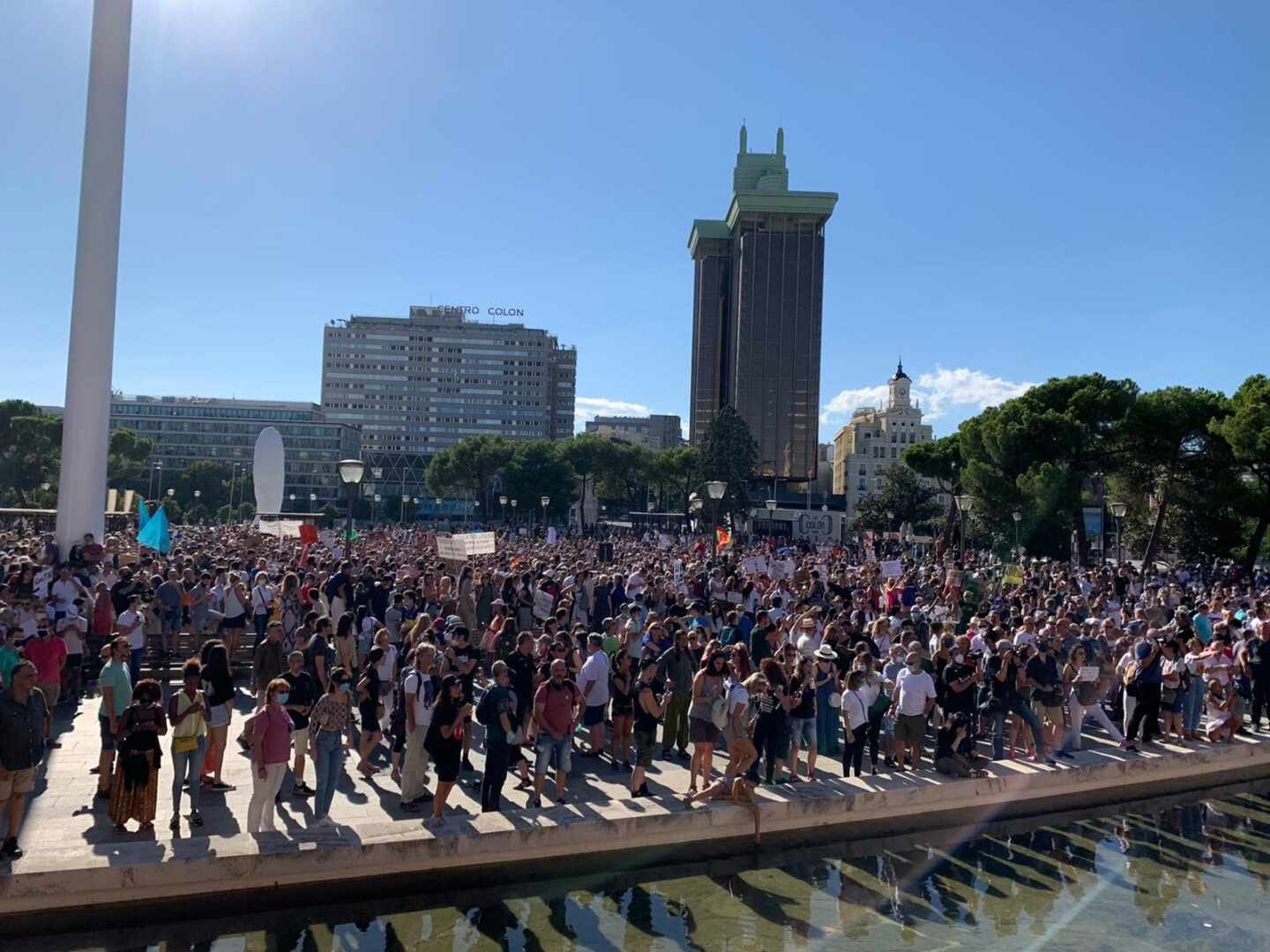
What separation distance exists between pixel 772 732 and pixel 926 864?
2009 mm

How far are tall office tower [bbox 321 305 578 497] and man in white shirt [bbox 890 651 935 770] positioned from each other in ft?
441

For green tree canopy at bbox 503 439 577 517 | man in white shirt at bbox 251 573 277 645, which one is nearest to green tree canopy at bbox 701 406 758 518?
green tree canopy at bbox 503 439 577 517

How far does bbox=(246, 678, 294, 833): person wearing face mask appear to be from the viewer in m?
7.97

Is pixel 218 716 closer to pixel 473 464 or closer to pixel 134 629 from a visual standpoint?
pixel 134 629

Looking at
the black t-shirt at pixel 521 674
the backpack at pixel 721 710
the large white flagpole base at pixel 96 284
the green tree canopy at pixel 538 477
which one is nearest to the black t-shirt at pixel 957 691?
the backpack at pixel 721 710

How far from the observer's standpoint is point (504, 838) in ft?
28.2

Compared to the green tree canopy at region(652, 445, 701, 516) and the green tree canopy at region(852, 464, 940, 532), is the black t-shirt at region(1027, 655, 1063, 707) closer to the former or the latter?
the green tree canopy at region(852, 464, 940, 532)

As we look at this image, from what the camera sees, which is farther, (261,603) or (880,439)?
(880,439)

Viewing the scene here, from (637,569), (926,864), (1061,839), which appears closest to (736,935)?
(926,864)

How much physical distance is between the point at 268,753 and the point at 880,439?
5065 inches

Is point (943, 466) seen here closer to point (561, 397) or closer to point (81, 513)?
point (81, 513)

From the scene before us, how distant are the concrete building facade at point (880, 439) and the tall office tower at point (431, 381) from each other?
157 ft

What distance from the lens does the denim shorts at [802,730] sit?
33.8ft

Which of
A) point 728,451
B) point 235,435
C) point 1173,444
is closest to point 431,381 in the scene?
point 235,435
